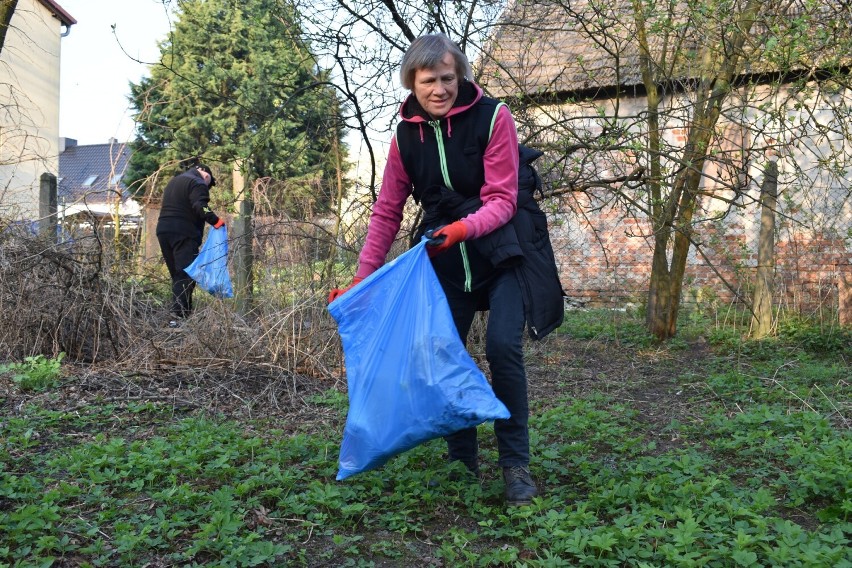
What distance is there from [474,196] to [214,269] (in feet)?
12.4

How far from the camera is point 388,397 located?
2777 mm

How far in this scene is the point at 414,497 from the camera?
9.73 feet

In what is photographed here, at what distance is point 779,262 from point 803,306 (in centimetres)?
108

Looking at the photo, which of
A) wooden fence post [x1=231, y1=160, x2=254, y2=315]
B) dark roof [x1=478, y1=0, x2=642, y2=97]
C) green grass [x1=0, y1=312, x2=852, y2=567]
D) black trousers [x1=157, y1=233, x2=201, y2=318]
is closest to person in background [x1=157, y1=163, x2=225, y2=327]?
black trousers [x1=157, y1=233, x2=201, y2=318]

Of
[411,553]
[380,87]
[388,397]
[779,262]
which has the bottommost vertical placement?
[411,553]

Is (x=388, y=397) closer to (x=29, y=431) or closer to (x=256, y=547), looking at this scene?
(x=256, y=547)

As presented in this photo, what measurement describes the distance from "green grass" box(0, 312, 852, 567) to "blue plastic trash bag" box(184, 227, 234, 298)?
168 cm

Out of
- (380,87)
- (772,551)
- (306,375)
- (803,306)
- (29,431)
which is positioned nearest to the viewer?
(772,551)

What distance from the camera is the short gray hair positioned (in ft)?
9.37

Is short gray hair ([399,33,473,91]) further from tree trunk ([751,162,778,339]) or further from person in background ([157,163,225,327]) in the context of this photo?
tree trunk ([751,162,778,339])

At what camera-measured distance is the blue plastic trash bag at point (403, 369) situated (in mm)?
2697

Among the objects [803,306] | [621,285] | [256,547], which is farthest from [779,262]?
[256,547]

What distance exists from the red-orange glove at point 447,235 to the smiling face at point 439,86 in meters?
0.44

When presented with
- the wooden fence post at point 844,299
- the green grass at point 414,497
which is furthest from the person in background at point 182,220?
the wooden fence post at point 844,299
